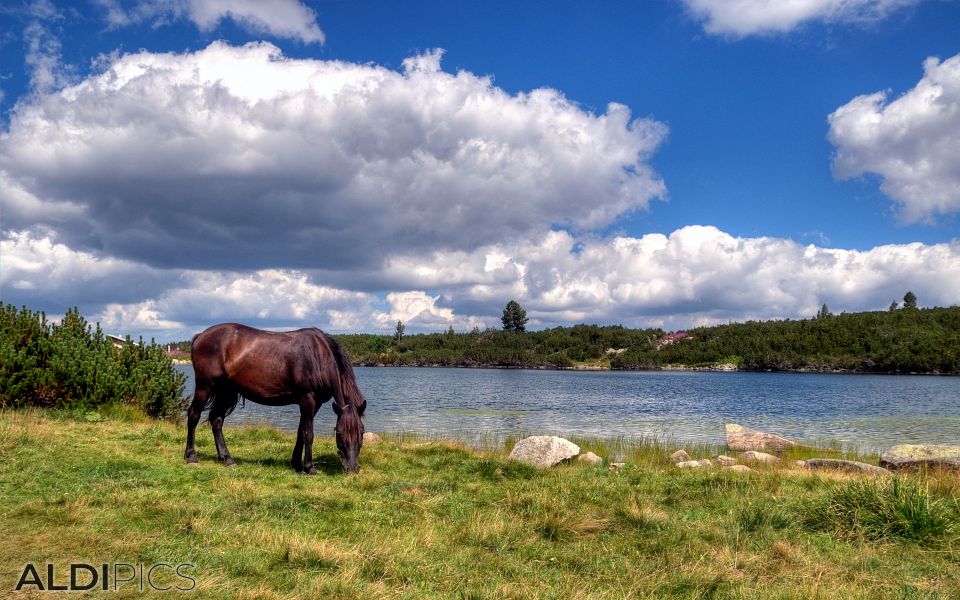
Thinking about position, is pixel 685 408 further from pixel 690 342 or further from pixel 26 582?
pixel 690 342

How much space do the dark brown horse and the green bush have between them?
7777 millimetres

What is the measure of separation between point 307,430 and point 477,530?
5.11 meters

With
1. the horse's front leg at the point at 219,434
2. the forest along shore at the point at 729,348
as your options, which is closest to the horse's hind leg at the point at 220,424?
the horse's front leg at the point at 219,434

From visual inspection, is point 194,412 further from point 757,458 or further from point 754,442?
point 754,442

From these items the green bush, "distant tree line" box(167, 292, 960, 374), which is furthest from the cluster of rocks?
"distant tree line" box(167, 292, 960, 374)

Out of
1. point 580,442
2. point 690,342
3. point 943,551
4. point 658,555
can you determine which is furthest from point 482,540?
point 690,342

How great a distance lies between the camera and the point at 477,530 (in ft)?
22.5

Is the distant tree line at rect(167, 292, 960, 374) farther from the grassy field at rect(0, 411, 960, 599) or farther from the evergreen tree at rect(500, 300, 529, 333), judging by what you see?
the grassy field at rect(0, 411, 960, 599)

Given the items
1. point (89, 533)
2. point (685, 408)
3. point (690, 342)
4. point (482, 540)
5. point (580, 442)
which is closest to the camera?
point (89, 533)

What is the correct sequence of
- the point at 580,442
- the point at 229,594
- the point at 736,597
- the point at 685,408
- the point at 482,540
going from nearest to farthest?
the point at 229,594 → the point at 736,597 → the point at 482,540 → the point at 580,442 → the point at 685,408

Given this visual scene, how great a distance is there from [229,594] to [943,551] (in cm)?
762

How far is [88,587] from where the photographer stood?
4.84 m

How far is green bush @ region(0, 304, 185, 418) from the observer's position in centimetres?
1585

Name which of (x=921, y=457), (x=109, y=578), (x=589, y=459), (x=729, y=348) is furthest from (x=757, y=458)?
(x=729, y=348)
